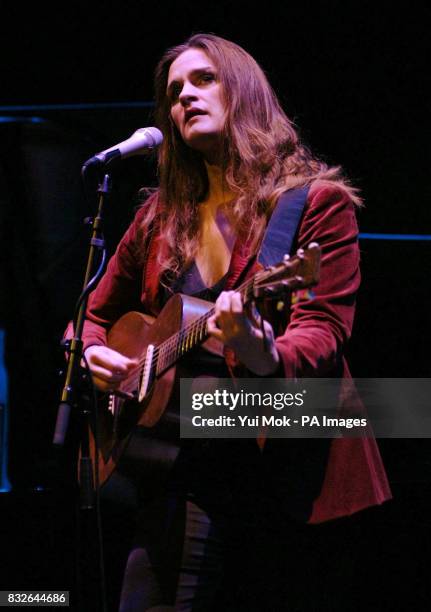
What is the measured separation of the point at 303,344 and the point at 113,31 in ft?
7.46

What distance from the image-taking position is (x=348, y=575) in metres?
1.73

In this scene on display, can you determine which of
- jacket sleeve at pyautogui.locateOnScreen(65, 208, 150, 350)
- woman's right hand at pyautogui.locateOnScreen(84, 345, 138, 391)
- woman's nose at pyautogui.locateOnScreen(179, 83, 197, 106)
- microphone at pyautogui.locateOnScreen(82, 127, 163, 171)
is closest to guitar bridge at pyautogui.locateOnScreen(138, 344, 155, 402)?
woman's right hand at pyautogui.locateOnScreen(84, 345, 138, 391)

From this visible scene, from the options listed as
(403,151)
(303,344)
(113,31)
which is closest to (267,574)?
(303,344)

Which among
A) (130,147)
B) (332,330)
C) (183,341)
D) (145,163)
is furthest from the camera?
(145,163)

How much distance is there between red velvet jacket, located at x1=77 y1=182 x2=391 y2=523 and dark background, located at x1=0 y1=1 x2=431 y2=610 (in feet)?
1.92

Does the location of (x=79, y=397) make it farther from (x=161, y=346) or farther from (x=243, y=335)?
(x=243, y=335)

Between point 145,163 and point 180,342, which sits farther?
point 145,163

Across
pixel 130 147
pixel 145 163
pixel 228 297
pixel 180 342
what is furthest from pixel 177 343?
pixel 145 163

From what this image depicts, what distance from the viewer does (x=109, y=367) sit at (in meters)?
2.16

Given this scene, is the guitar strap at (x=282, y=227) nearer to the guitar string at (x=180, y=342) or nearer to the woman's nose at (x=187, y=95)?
the guitar string at (x=180, y=342)

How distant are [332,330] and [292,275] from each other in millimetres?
228

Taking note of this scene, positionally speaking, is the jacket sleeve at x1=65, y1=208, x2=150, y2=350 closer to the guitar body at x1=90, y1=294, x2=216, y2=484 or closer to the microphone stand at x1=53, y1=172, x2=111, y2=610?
the guitar body at x1=90, y1=294, x2=216, y2=484

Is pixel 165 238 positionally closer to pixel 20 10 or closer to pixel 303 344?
pixel 303 344

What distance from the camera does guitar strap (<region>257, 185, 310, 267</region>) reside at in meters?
1.79
